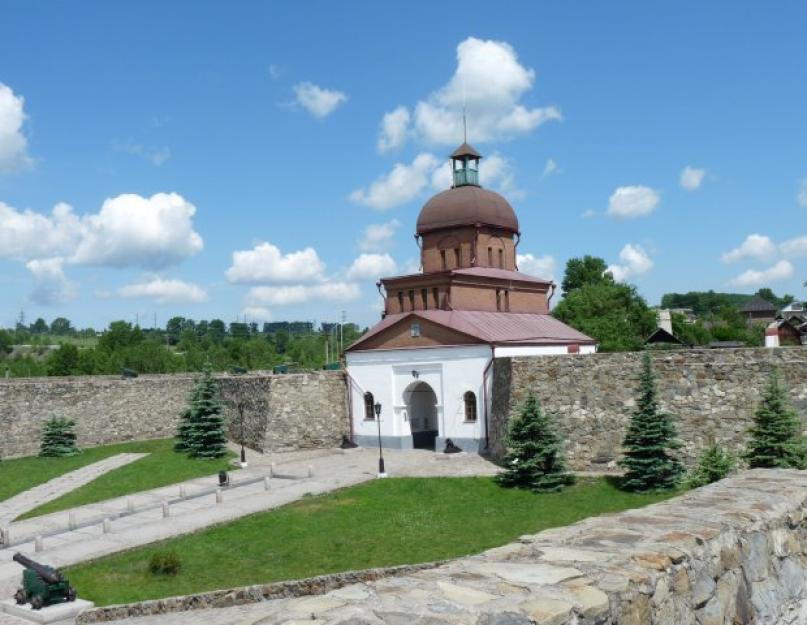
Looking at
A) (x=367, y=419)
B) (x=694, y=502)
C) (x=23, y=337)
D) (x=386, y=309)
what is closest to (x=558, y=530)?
(x=694, y=502)

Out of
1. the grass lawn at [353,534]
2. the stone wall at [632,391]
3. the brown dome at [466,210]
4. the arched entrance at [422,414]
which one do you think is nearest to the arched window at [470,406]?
the stone wall at [632,391]

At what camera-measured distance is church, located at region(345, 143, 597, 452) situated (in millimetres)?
25547

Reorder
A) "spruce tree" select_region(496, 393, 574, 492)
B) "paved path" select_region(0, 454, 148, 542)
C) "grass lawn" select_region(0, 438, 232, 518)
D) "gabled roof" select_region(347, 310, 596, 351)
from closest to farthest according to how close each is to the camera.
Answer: "spruce tree" select_region(496, 393, 574, 492)
"paved path" select_region(0, 454, 148, 542)
"grass lawn" select_region(0, 438, 232, 518)
"gabled roof" select_region(347, 310, 596, 351)

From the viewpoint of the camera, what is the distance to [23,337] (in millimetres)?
135500

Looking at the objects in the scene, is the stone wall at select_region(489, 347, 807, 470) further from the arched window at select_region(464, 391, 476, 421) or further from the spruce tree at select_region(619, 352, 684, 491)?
the arched window at select_region(464, 391, 476, 421)

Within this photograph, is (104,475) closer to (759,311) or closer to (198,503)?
(198,503)

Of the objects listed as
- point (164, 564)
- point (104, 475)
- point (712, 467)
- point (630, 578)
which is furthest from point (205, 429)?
point (630, 578)

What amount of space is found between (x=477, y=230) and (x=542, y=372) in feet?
33.6

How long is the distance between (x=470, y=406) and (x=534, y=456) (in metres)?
6.25

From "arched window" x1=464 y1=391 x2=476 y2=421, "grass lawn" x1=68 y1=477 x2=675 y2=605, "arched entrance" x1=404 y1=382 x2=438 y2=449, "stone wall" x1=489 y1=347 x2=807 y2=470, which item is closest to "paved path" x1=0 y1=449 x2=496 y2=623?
"grass lawn" x1=68 y1=477 x2=675 y2=605

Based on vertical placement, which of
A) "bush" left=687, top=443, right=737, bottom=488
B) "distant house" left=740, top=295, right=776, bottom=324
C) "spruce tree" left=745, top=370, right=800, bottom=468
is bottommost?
"bush" left=687, top=443, right=737, bottom=488

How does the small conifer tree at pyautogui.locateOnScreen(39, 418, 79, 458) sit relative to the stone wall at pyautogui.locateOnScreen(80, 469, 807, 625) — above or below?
below

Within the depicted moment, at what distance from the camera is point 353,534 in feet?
51.5

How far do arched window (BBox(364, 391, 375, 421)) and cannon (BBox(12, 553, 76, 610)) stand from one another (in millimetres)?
16521
